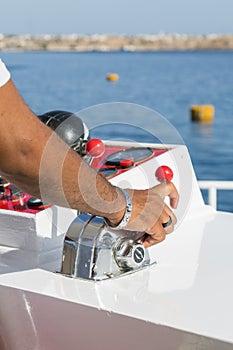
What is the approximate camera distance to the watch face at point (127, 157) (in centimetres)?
204

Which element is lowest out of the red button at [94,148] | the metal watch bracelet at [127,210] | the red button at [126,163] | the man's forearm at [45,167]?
the red button at [126,163]

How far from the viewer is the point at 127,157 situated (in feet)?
6.86

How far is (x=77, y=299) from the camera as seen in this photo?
4.67 feet

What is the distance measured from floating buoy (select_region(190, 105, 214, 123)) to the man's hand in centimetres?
2078

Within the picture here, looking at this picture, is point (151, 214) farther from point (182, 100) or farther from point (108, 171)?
point (182, 100)

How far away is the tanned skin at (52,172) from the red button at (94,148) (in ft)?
1.94

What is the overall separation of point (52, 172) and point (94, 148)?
772 millimetres

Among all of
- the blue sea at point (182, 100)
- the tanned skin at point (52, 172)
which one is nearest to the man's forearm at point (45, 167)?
the tanned skin at point (52, 172)

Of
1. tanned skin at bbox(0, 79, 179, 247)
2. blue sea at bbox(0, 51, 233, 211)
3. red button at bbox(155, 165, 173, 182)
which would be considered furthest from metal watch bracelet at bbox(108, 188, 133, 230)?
blue sea at bbox(0, 51, 233, 211)

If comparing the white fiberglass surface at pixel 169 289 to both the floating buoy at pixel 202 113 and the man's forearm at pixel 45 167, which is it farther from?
the floating buoy at pixel 202 113

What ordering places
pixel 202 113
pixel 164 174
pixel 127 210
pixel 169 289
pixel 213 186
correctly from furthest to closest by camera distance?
pixel 202 113 < pixel 213 186 < pixel 164 174 < pixel 169 289 < pixel 127 210

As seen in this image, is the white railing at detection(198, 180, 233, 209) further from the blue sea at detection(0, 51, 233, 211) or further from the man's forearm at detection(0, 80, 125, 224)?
the blue sea at detection(0, 51, 233, 211)

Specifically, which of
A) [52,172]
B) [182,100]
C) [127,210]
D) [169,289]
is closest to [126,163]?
[169,289]

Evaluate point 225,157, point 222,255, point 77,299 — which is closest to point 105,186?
point 77,299
